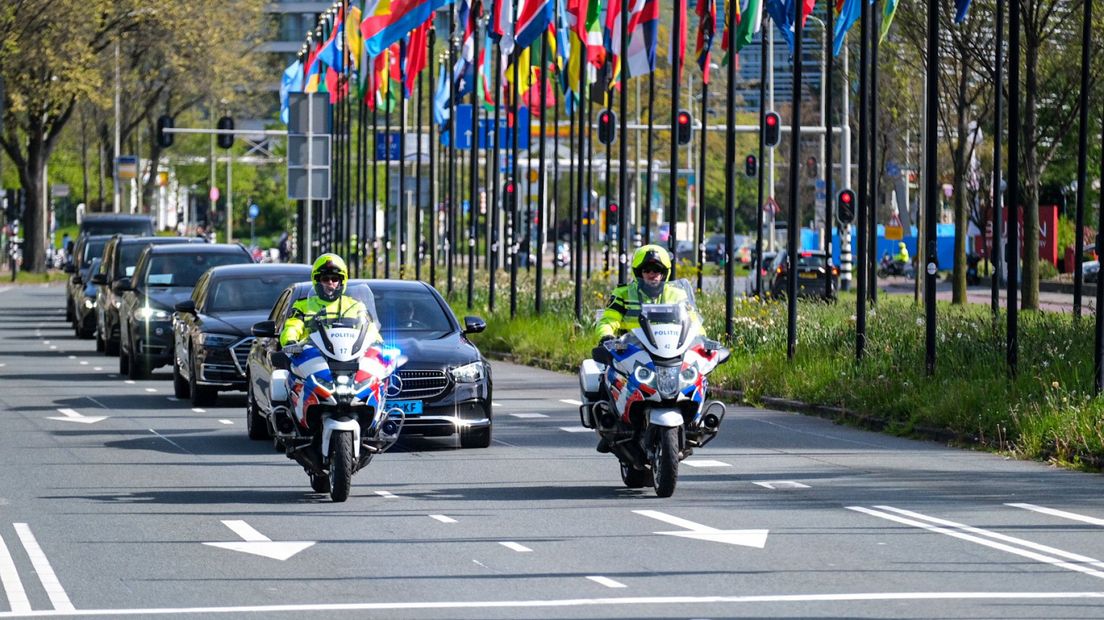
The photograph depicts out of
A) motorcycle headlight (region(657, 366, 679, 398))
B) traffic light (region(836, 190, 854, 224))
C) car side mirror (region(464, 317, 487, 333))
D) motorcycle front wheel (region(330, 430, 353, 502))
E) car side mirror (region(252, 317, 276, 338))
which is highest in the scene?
traffic light (region(836, 190, 854, 224))

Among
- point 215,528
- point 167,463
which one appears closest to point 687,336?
point 215,528

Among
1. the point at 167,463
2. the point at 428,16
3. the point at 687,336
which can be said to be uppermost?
the point at 428,16

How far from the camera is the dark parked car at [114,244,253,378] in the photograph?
2736 centimetres

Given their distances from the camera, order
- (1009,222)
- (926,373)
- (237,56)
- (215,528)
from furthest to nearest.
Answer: (237,56) < (926,373) < (1009,222) < (215,528)

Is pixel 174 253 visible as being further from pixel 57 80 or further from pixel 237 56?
pixel 237 56

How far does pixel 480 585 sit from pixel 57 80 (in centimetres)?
5467

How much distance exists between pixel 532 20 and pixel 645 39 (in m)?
2.87

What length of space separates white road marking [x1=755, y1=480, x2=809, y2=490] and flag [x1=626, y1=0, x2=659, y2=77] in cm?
1752

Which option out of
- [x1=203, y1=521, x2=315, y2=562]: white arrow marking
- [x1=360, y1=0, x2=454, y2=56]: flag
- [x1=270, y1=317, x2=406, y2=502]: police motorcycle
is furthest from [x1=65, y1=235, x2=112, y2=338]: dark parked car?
[x1=203, y1=521, x2=315, y2=562]: white arrow marking

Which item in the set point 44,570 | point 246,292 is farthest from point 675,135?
point 44,570

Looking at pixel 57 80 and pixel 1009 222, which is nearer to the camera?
pixel 1009 222

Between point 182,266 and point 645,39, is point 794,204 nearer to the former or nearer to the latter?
point 645,39

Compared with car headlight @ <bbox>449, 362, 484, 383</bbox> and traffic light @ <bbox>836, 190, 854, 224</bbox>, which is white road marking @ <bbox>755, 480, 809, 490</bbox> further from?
traffic light @ <bbox>836, 190, 854, 224</bbox>

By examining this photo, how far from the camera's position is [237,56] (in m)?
76.9
